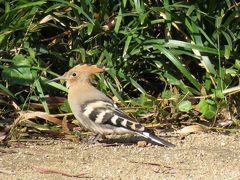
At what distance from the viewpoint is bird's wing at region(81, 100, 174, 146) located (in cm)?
626

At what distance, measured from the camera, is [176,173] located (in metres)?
5.54

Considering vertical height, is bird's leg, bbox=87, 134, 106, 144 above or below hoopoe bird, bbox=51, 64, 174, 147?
below

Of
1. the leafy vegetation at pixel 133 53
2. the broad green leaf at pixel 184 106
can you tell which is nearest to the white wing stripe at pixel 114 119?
the leafy vegetation at pixel 133 53

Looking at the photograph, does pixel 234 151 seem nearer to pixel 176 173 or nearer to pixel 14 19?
pixel 176 173

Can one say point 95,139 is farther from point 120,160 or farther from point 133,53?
point 133,53

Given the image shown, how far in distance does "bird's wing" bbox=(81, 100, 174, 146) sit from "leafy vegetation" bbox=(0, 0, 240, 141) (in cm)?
48

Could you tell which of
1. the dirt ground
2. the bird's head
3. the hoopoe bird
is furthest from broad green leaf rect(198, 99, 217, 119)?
the bird's head

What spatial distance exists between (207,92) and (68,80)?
4.14 feet

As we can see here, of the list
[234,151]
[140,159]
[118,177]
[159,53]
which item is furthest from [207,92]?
[118,177]

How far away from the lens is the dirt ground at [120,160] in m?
5.41

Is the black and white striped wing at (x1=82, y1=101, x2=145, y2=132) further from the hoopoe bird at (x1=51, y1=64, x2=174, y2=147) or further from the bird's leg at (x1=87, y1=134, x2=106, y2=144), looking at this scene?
the bird's leg at (x1=87, y1=134, x2=106, y2=144)

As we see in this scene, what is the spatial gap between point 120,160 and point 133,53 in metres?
1.69

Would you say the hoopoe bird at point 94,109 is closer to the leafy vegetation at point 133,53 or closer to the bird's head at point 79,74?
the bird's head at point 79,74

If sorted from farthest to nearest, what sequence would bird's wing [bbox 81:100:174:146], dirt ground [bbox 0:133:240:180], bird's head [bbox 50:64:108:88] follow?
bird's head [bbox 50:64:108:88], bird's wing [bbox 81:100:174:146], dirt ground [bbox 0:133:240:180]
